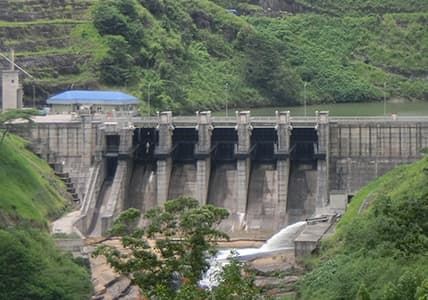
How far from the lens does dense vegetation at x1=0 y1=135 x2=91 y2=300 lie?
2527 inches

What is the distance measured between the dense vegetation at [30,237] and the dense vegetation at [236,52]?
1040 inches

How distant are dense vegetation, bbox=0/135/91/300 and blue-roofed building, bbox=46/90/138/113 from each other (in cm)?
949

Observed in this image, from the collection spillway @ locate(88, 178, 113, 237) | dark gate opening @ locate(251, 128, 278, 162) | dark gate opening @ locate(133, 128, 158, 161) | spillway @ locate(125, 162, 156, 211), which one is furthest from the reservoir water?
spillway @ locate(88, 178, 113, 237)

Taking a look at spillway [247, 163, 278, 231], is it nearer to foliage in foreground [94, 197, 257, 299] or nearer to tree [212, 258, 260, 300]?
foliage in foreground [94, 197, 257, 299]

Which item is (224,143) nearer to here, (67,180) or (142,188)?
(142,188)

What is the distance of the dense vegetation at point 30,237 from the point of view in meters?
64.2

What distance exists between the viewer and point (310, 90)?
465ft

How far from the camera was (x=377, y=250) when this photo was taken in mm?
60812

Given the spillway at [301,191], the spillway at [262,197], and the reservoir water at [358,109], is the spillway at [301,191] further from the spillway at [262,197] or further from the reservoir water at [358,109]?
the reservoir water at [358,109]

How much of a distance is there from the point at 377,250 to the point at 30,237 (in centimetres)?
1728

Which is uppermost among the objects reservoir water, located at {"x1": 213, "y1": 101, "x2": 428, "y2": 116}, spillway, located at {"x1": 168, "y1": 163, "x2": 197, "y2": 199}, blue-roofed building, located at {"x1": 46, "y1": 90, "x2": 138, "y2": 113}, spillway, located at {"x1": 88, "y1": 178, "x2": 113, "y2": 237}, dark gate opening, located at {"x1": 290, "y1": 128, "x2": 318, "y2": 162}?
reservoir water, located at {"x1": 213, "y1": 101, "x2": 428, "y2": 116}

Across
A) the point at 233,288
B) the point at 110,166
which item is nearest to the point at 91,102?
the point at 110,166

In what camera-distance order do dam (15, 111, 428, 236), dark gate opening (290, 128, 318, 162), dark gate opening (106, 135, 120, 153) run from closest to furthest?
dam (15, 111, 428, 236) < dark gate opening (290, 128, 318, 162) < dark gate opening (106, 135, 120, 153)

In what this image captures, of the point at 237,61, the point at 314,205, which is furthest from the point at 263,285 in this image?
the point at 237,61
